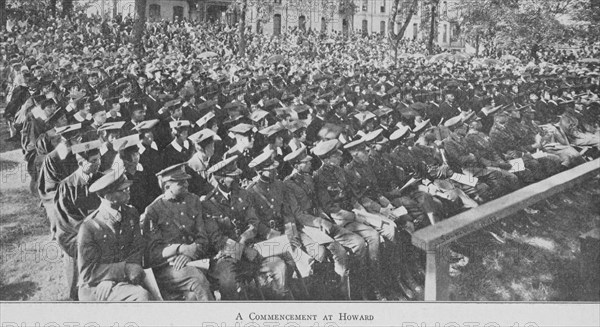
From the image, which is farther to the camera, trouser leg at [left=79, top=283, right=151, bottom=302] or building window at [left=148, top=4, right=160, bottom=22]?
building window at [left=148, top=4, right=160, bottom=22]

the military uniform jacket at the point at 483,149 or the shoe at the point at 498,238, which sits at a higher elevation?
the military uniform jacket at the point at 483,149

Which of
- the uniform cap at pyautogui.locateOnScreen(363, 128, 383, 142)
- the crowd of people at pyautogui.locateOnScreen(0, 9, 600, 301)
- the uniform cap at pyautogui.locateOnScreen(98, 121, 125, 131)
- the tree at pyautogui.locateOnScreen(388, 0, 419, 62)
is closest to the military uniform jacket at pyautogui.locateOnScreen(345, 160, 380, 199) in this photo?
the crowd of people at pyautogui.locateOnScreen(0, 9, 600, 301)

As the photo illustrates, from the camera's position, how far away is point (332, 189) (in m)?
3.37

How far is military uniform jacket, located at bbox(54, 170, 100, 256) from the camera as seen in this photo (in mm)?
2725

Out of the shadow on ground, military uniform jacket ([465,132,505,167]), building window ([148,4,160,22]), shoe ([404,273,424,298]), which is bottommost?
shoe ([404,273,424,298])

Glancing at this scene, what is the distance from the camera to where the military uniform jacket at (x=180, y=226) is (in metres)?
2.73

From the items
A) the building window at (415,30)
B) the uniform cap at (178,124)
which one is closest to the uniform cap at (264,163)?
the uniform cap at (178,124)

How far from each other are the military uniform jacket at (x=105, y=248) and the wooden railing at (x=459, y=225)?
1.76 metres

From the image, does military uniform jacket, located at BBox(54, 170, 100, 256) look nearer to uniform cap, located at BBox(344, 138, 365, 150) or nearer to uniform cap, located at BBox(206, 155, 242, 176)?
uniform cap, located at BBox(206, 155, 242, 176)

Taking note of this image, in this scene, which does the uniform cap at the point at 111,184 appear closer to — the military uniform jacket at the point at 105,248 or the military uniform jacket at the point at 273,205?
the military uniform jacket at the point at 105,248

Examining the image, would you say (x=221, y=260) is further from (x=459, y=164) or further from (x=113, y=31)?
→ (x=113, y=31)

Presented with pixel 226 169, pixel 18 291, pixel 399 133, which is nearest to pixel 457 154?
pixel 399 133

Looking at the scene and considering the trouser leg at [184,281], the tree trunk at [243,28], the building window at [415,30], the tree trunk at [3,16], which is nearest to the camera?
the trouser leg at [184,281]

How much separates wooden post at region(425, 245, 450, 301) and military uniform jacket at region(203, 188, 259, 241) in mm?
1201
